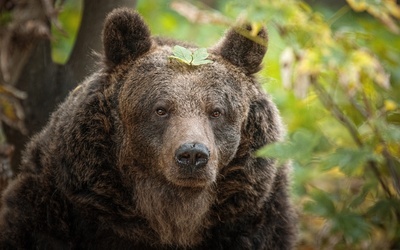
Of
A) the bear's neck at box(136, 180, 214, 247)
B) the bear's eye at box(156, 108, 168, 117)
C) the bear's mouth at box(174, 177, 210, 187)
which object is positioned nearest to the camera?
the bear's mouth at box(174, 177, 210, 187)

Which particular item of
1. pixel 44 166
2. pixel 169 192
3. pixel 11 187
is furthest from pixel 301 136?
pixel 11 187

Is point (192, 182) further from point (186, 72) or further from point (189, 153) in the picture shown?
point (186, 72)

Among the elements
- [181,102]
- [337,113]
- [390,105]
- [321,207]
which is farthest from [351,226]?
[181,102]

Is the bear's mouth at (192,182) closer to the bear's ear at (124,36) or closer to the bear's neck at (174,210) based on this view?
the bear's neck at (174,210)

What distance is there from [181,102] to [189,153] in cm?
50

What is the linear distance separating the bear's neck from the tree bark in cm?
162

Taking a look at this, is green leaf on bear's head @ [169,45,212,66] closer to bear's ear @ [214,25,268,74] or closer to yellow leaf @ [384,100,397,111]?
bear's ear @ [214,25,268,74]

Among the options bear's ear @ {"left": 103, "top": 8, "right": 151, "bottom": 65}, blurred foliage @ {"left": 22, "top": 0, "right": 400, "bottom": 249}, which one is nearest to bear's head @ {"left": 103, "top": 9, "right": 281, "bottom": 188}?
bear's ear @ {"left": 103, "top": 8, "right": 151, "bottom": 65}

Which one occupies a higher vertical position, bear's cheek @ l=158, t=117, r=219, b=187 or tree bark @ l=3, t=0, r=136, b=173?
bear's cheek @ l=158, t=117, r=219, b=187

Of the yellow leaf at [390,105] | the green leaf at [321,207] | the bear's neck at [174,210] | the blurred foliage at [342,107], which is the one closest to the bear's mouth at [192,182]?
the bear's neck at [174,210]

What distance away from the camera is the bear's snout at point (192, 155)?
4922 millimetres

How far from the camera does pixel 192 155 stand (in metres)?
4.96

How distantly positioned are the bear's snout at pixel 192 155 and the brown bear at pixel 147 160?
0.26 metres

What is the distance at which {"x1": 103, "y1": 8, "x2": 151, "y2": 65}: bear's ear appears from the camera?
543 centimetres
